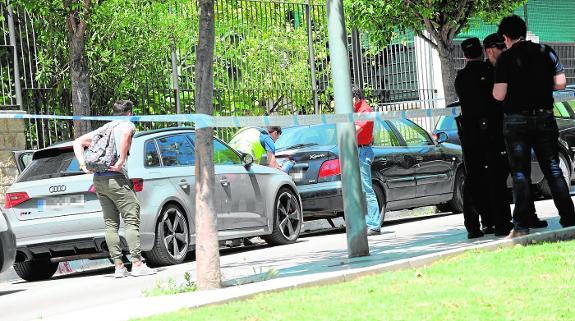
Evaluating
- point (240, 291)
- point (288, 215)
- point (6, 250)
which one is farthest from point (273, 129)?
point (240, 291)

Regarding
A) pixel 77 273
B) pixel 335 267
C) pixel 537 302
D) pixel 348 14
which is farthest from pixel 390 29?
pixel 537 302

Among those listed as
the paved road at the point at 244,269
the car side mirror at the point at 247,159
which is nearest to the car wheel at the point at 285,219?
the paved road at the point at 244,269

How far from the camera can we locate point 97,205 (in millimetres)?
13508

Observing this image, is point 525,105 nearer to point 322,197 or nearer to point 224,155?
point 224,155

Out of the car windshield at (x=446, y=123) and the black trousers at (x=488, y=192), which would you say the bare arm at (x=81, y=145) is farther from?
the car windshield at (x=446, y=123)

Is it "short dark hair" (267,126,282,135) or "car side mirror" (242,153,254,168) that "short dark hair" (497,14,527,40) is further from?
"short dark hair" (267,126,282,135)

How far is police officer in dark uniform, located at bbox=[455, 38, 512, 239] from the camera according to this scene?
40.3 ft

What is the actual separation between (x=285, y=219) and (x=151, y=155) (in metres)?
2.74

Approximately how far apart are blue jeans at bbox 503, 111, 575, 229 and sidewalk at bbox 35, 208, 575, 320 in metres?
0.36

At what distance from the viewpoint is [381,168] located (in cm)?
1727

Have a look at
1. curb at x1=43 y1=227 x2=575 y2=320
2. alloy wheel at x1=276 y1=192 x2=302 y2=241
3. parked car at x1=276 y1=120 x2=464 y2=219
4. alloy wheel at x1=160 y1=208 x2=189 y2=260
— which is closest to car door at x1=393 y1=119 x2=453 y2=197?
parked car at x1=276 y1=120 x2=464 y2=219

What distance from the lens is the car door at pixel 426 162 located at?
59.6 feet

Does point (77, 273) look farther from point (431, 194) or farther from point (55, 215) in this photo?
point (431, 194)

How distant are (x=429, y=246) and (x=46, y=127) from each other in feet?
30.1
